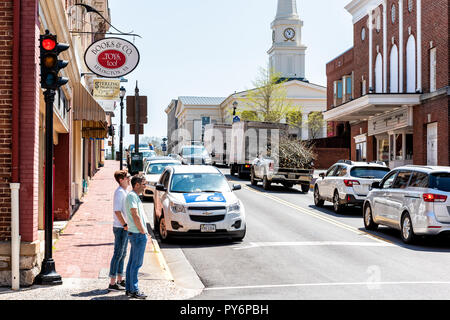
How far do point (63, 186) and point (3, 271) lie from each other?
28.2 ft

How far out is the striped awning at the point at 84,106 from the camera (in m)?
18.7

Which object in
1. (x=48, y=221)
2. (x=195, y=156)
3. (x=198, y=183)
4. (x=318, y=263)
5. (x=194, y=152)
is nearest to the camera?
(x=48, y=221)

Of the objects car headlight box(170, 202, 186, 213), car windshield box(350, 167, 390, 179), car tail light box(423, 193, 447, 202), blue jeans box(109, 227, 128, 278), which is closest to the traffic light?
blue jeans box(109, 227, 128, 278)

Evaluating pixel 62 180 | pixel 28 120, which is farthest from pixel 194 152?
pixel 28 120

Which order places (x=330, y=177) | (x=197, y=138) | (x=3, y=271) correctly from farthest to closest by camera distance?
(x=197, y=138), (x=330, y=177), (x=3, y=271)

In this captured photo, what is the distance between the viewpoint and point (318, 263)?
11.7 metres

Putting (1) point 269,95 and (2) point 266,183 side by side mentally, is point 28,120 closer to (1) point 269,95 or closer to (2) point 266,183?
(2) point 266,183

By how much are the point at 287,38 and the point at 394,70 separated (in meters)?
64.4

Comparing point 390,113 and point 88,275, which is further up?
point 390,113

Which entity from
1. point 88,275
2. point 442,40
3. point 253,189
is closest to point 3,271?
point 88,275

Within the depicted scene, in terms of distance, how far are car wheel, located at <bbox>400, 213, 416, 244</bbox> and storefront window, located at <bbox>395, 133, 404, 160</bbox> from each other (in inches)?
942

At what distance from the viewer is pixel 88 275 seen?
10.1 metres

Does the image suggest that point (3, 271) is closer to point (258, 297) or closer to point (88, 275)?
point (88, 275)

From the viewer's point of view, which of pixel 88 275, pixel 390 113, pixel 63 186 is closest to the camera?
pixel 88 275
